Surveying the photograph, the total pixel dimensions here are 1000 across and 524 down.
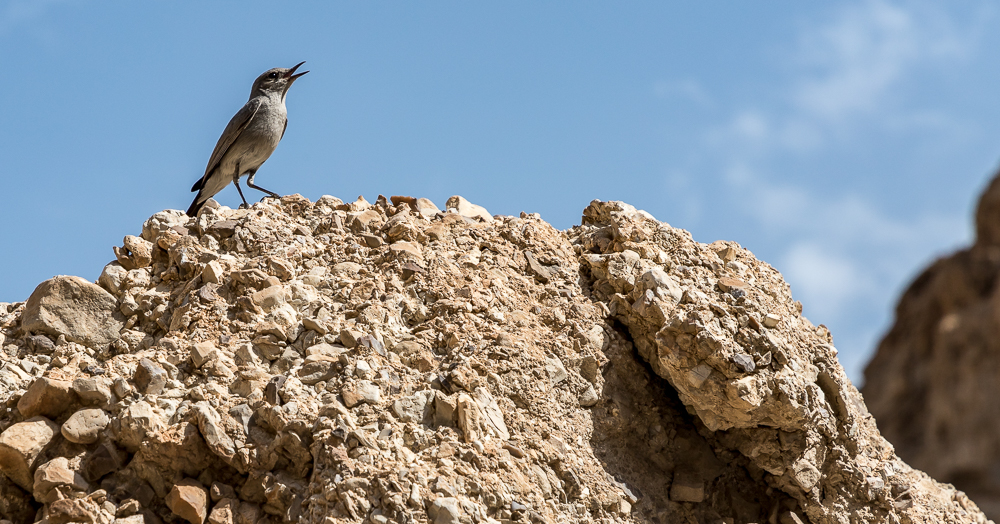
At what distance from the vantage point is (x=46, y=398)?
4316 mm

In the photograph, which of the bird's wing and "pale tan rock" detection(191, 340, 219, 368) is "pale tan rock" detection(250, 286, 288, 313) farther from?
the bird's wing

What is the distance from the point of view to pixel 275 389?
4.25 meters

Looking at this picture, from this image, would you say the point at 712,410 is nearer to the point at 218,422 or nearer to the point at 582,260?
the point at 582,260

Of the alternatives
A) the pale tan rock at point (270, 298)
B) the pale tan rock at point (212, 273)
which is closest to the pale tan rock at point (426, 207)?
the pale tan rock at point (270, 298)

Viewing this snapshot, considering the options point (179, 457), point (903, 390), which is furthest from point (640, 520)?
point (903, 390)

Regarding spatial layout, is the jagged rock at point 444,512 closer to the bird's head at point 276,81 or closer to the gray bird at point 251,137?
the gray bird at point 251,137

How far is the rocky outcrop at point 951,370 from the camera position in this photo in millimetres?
22453

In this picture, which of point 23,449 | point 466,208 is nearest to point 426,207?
point 466,208

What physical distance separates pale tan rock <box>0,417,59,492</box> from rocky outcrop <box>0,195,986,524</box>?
0.01 m

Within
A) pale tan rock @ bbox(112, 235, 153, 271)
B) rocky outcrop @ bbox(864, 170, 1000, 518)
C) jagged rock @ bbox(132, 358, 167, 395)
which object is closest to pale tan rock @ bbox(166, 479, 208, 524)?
jagged rock @ bbox(132, 358, 167, 395)

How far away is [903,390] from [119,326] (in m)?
25.0

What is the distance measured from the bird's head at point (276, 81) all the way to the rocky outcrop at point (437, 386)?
2673 millimetres

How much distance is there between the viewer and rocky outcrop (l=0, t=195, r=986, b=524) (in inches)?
160

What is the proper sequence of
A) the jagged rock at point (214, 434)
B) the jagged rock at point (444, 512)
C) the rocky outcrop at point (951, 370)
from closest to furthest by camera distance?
the jagged rock at point (444, 512)
the jagged rock at point (214, 434)
the rocky outcrop at point (951, 370)
